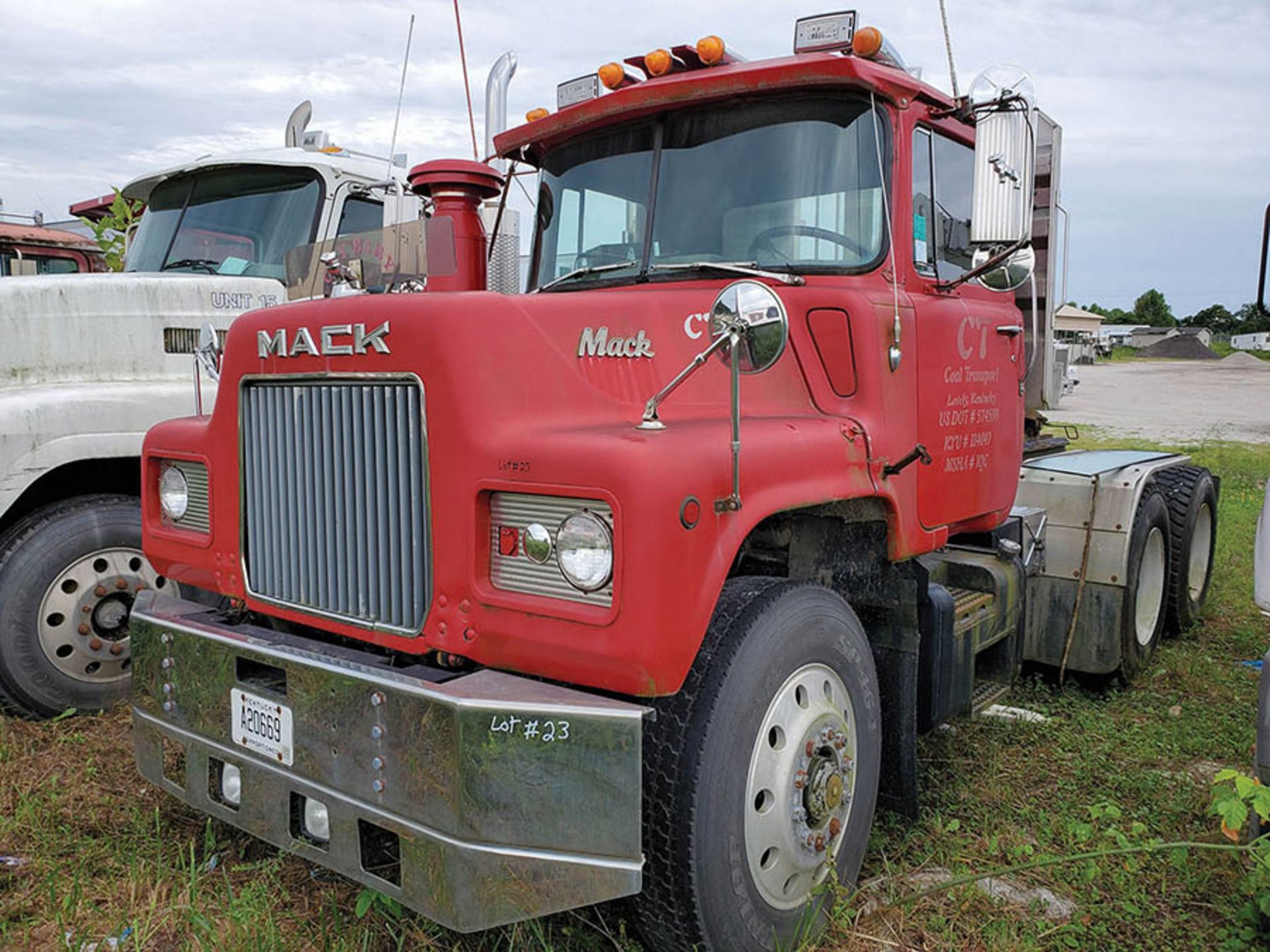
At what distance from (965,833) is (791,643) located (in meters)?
1.40

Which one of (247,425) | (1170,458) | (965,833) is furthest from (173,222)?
(1170,458)

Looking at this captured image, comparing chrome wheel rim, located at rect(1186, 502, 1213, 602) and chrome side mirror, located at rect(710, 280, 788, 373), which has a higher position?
chrome side mirror, located at rect(710, 280, 788, 373)

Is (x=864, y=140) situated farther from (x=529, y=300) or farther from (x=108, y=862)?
(x=108, y=862)

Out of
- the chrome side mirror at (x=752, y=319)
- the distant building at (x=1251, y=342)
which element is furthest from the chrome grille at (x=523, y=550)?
the distant building at (x=1251, y=342)

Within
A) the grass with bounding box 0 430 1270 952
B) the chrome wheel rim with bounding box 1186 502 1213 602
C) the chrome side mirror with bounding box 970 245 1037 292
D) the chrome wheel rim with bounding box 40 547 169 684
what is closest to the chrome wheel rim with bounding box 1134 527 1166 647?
the chrome wheel rim with bounding box 1186 502 1213 602

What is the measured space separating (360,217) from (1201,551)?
5306 millimetres

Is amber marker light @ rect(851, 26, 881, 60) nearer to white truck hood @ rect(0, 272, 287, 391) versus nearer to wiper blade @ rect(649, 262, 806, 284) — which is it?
wiper blade @ rect(649, 262, 806, 284)

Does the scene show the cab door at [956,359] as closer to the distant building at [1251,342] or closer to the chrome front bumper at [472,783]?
the chrome front bumper at [472,783]

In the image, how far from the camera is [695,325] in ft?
10.1

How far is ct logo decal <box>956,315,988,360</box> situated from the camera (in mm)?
3756

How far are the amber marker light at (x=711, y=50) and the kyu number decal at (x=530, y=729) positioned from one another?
2.31 metres

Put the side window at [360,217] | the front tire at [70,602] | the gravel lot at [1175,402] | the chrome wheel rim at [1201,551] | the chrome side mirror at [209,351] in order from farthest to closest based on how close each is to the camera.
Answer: the gravel lot at [1175,402]
the chrome wheel rim at [1201,551]
the side window at [360,217]
the front tire at [70,602]
the chrome side mirror at [209,351]

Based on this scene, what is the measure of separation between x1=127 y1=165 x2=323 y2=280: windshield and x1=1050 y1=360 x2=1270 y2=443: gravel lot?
26.4ft

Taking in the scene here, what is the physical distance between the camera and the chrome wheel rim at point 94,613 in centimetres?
445
